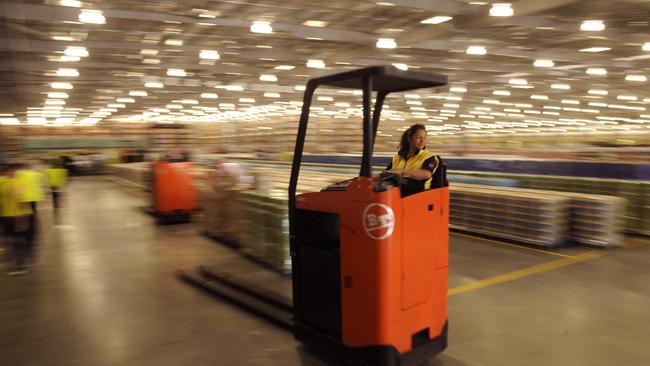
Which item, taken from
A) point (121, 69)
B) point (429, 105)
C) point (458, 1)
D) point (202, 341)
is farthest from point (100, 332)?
point (429, 105)

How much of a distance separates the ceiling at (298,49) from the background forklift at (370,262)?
21.2 ft

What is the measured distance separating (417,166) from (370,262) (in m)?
0.94

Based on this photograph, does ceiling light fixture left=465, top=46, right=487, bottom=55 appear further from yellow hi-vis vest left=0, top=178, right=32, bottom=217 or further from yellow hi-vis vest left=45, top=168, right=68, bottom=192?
yellow hi-vis vest left=45, top=168, right=68, bottom=192

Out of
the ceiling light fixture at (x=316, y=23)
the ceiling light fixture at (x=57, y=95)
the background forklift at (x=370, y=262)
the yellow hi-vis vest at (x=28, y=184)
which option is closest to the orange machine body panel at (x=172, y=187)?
the yellow hi-vis vest at (x=28, y=184)

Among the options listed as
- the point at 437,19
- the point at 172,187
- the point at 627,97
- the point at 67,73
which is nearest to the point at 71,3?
the point at 172,187

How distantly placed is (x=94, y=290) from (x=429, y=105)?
23509 mm

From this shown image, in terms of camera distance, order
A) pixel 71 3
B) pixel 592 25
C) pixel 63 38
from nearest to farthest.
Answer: pixel 71 3 → pixel 592 25 → pixel 63 38

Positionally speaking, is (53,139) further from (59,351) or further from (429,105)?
(59,351)

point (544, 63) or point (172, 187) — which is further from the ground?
point (544, 63)

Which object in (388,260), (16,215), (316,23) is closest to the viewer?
(388,260)

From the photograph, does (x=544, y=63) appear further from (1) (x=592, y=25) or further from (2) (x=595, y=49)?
(1) (x=592, y=25)

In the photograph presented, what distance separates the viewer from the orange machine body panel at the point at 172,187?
34.9 ft

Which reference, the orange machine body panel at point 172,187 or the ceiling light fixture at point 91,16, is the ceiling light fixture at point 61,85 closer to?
the orange machine body panel at point 172,187

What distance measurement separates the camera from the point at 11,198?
6.85 m
